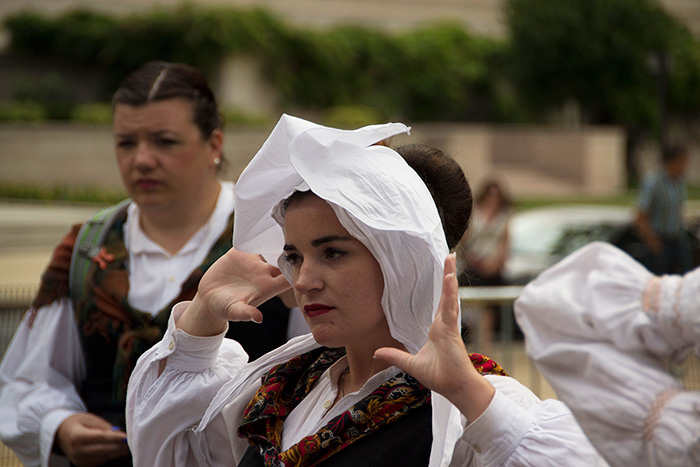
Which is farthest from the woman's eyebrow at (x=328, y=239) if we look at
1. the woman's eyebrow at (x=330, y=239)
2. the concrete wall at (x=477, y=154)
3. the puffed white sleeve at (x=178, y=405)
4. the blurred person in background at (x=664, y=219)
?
the concrete wall at (x=477, y=154)

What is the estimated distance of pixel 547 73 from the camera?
36219 mm

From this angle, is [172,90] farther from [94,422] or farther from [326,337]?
[326,337]

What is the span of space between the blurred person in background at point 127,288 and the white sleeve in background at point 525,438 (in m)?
1.25

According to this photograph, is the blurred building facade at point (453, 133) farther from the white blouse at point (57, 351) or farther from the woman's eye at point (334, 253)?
the woman's eye at point (334, 253)

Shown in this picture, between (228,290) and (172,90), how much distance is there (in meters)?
1.08

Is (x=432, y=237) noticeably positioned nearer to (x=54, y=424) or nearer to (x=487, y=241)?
(x=54, y=424)

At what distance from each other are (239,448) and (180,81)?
142cm

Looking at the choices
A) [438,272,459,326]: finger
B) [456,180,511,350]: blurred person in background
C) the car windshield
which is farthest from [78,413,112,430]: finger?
the car windshield

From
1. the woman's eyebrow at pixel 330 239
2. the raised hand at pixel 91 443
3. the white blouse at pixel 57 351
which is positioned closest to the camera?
the woman's eyebrow at pixel 330 239

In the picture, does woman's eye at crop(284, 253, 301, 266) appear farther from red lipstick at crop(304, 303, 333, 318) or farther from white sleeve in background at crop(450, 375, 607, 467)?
white sleeve in background at crop(450, 375, 607, 467)

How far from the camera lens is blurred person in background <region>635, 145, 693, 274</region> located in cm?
930

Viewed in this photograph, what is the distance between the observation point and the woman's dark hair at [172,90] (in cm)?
313

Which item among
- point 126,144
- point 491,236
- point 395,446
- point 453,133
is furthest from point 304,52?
point 395,446

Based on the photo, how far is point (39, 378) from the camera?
9.98 feet
